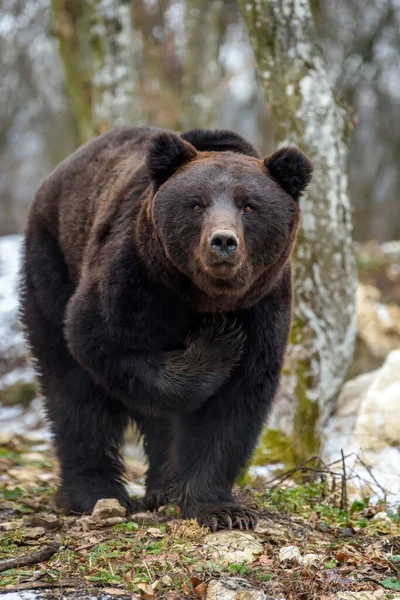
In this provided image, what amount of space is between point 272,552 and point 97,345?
1612 millimetres

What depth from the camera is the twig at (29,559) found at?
158 inches

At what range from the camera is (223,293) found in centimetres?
482

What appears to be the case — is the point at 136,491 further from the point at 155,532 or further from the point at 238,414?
the point at 155,532

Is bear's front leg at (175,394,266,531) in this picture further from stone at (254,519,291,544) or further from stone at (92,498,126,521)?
stone at (92,498,126,521)

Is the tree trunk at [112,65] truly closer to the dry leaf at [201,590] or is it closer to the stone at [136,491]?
the stone at [136,491]

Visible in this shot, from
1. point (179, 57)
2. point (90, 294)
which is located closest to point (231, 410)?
point (90, 294)

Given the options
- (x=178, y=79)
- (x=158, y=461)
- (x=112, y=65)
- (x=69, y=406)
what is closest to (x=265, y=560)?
(x=158, y=461)

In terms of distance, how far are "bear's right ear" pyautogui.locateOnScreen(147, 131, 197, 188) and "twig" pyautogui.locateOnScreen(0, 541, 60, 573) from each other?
2.15 metres

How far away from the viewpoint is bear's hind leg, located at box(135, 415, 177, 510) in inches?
237

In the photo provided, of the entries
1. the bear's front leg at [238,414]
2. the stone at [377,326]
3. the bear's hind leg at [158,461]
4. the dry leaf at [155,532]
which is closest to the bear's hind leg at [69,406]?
the bear's hind leg at [158,461]

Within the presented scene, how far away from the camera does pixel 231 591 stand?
377cm

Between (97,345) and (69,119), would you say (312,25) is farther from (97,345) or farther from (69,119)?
(69,119)

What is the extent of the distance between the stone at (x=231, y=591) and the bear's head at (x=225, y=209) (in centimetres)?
159

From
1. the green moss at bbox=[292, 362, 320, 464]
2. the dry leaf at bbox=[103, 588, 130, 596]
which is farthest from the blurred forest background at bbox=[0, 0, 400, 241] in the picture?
the dry leaf at bbox=[103, 588, 130, 596]
